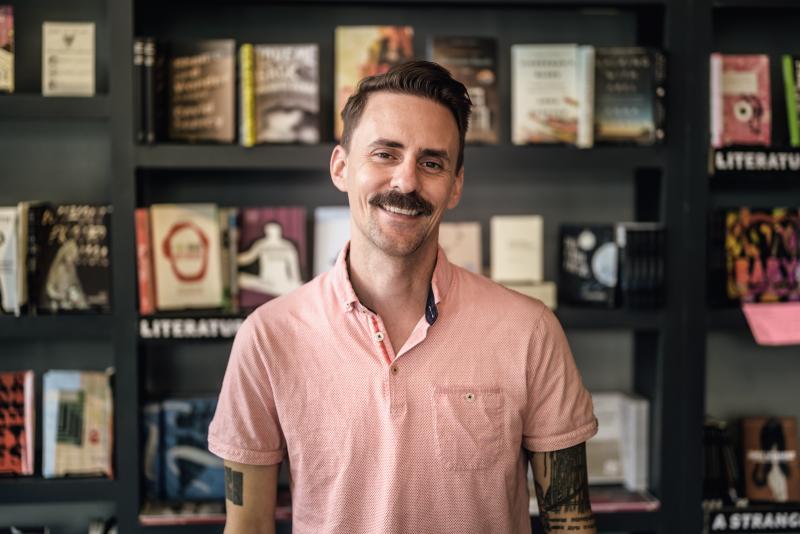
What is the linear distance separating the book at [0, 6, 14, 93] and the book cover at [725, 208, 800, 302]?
6.67 feet

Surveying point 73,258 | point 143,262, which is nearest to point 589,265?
point 143,262

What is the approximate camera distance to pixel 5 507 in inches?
95.3

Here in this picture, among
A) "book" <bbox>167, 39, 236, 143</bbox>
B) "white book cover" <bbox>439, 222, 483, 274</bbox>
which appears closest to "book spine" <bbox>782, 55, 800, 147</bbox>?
"white book cover" <bbox>439, 222, 483, 274</bbox>

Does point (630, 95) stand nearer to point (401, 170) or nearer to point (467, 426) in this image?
point (401, 170)

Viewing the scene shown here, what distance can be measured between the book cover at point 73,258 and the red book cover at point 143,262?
10 centimetres

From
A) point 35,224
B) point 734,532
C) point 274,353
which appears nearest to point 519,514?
Result: point 274,353

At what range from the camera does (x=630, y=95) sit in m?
2.22

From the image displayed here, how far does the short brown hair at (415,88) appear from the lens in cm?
151

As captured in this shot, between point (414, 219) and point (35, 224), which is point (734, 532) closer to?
point (414, 219)

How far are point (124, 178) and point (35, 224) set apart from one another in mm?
287

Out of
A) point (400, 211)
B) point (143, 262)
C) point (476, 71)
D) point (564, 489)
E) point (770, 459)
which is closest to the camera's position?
point (400, 211)

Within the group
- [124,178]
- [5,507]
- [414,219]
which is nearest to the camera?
[414,219]

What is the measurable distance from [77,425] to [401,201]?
50.5 inches

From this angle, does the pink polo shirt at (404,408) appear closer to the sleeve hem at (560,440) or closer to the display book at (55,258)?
the sleeve hem at (560,440)
